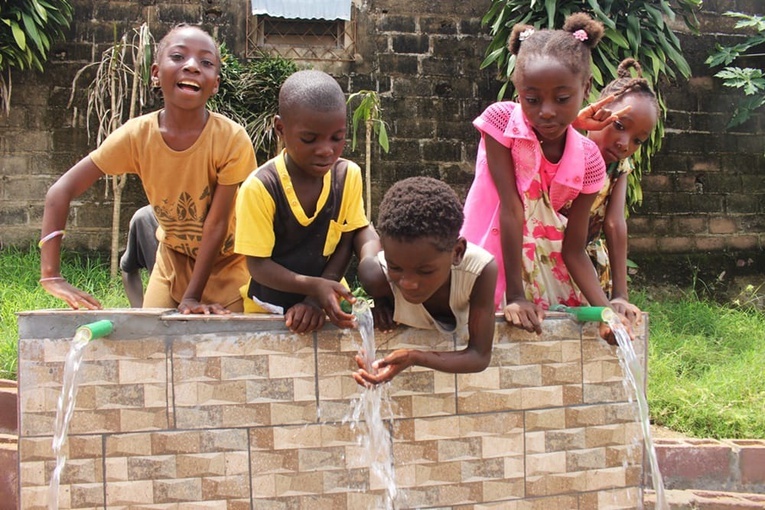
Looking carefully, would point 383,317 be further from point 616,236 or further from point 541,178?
point 616,236

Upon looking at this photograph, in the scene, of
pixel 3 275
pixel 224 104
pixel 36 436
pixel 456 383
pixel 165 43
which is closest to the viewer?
pixel 36 436

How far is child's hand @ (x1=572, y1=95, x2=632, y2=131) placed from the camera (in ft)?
8.65

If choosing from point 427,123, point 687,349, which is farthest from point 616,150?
point 427,123

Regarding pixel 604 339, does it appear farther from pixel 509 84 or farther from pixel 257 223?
pixel 509 84

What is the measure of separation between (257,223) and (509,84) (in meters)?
4.23

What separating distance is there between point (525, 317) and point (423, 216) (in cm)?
48

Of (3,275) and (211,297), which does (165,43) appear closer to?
(211,297)

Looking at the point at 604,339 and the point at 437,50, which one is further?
the point at 437,50

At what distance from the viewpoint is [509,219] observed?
2424mm

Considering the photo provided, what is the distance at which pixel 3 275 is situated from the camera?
16.7ft

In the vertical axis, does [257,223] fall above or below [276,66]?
below

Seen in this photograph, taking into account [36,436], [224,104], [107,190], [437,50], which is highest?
[437,50]

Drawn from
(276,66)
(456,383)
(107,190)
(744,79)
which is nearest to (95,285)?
(107,190)

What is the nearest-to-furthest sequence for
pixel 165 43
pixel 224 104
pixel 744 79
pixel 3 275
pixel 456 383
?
pixel 456 383, pixel 165 43, pixel 3 275, pixel 224 104, pixel 744 79
